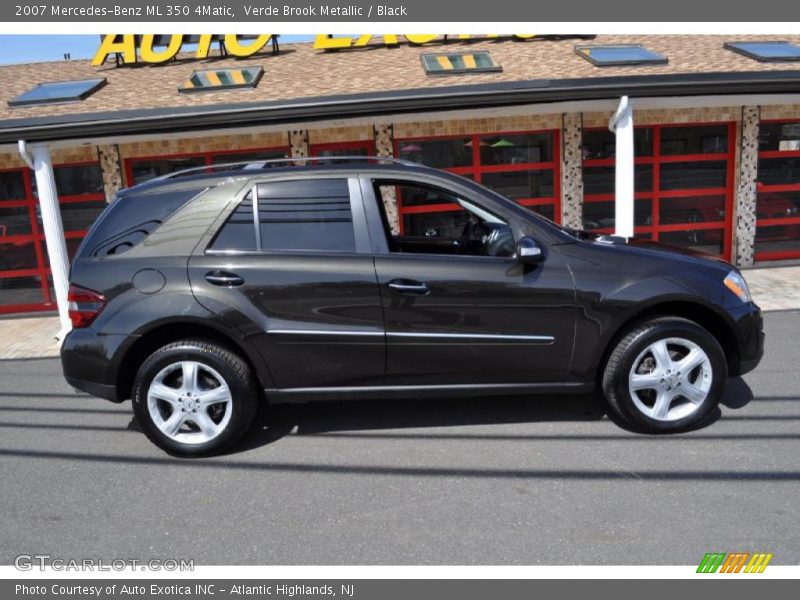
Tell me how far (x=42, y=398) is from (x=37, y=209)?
5167 millimetres

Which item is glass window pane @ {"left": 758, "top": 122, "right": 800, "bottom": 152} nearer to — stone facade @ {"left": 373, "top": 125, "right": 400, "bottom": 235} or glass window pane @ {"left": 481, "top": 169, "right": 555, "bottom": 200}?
glass window pane @ {"left": 481, "top": 169, "right": 555, "bottom": 200}

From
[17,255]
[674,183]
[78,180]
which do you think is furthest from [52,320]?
[674,183]

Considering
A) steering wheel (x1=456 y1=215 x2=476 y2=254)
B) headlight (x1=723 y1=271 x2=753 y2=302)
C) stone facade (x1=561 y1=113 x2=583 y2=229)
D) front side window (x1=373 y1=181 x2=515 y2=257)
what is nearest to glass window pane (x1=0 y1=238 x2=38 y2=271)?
front side window (x1=373 y1=181 x2=515 y2=257)

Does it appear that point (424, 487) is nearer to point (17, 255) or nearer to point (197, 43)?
point (17, 255)

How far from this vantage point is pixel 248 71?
32.8ft

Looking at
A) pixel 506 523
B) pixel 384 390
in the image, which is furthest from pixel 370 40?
pixel 506 523

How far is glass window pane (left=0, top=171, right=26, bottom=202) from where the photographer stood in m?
9.44

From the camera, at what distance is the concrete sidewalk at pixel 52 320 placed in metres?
7.38

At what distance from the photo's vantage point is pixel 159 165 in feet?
31.1

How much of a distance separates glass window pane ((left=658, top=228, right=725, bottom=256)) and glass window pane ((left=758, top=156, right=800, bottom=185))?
3.26 ft

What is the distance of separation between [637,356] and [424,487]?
1.59 meters

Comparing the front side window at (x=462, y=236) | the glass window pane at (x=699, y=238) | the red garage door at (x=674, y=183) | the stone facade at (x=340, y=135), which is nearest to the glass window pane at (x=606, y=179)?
the red garage door at (x=674, y=183)

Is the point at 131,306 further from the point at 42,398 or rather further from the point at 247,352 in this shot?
the point at 42,398

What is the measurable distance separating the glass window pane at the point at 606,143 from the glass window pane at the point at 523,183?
671 millimetres
